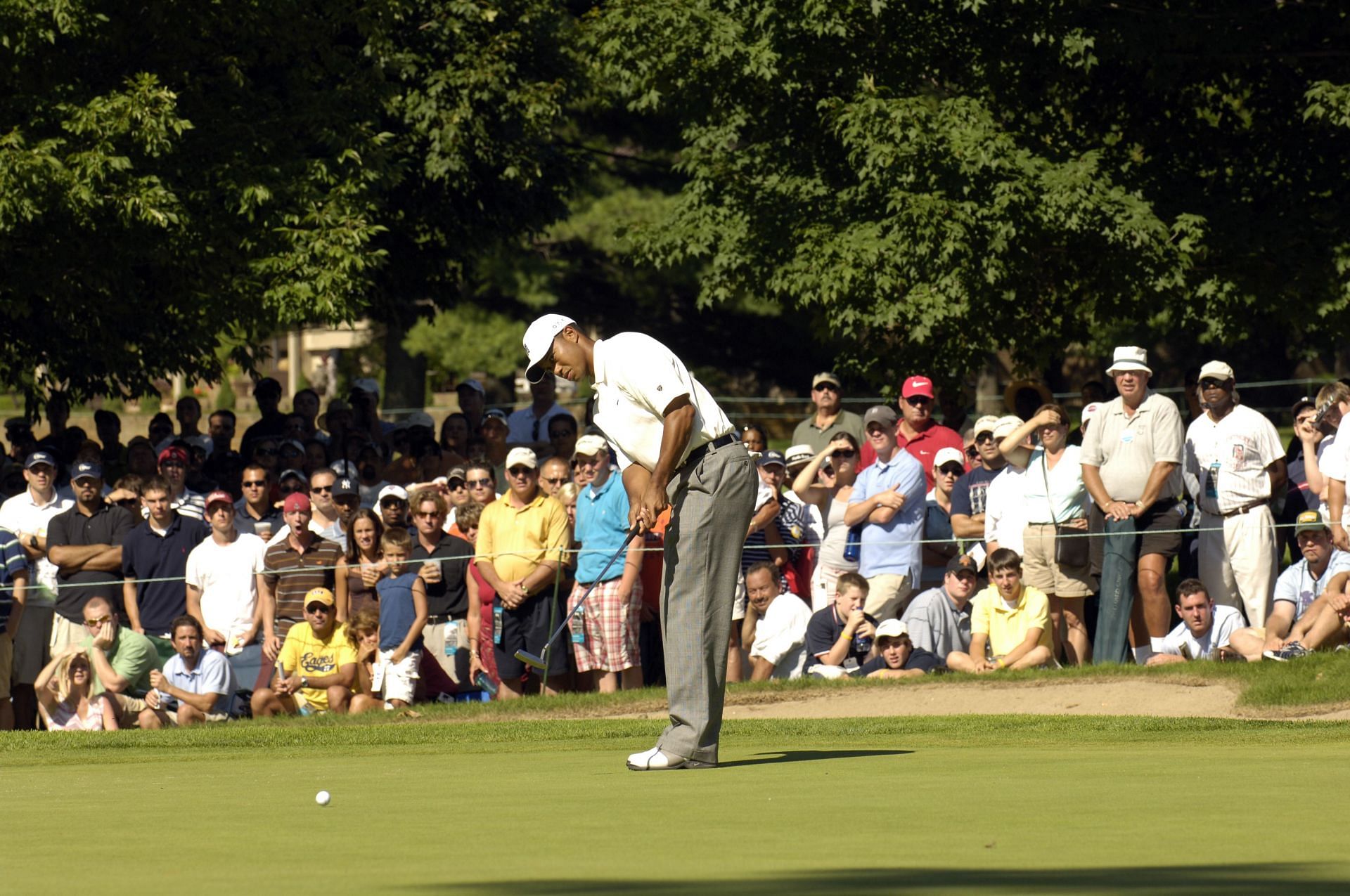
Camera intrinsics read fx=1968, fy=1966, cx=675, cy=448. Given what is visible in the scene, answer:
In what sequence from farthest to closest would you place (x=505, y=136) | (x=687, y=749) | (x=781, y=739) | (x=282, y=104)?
(x=505, y=136)
(x=282, y=104)
(x=781, y=739)
(x=687, y=749)

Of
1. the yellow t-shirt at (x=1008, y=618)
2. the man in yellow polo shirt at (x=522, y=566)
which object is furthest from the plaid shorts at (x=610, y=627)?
the yellow t-shirt at (x=1008, y=618)

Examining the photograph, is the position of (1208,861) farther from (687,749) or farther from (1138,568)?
(1138,568)

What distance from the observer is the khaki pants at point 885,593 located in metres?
13.4

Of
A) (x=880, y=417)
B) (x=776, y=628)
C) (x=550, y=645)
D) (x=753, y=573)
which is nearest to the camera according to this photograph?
(x=550, y=645)

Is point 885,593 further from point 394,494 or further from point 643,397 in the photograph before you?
point 643,397

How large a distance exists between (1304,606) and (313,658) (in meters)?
6.57

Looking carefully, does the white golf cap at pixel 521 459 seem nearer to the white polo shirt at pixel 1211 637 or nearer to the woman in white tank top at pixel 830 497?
the woman in white tank top at pixel 830 497

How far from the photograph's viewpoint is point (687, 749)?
24.6ft

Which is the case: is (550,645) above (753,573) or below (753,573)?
below

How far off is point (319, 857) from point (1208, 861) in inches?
81.2

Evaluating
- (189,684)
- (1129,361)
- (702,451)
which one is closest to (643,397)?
(702,451)

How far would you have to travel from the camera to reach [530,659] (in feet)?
40.7

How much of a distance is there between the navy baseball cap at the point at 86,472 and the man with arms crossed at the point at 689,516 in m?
7.87

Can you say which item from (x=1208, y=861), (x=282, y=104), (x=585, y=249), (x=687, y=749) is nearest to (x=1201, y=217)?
(x=282, y=104)
